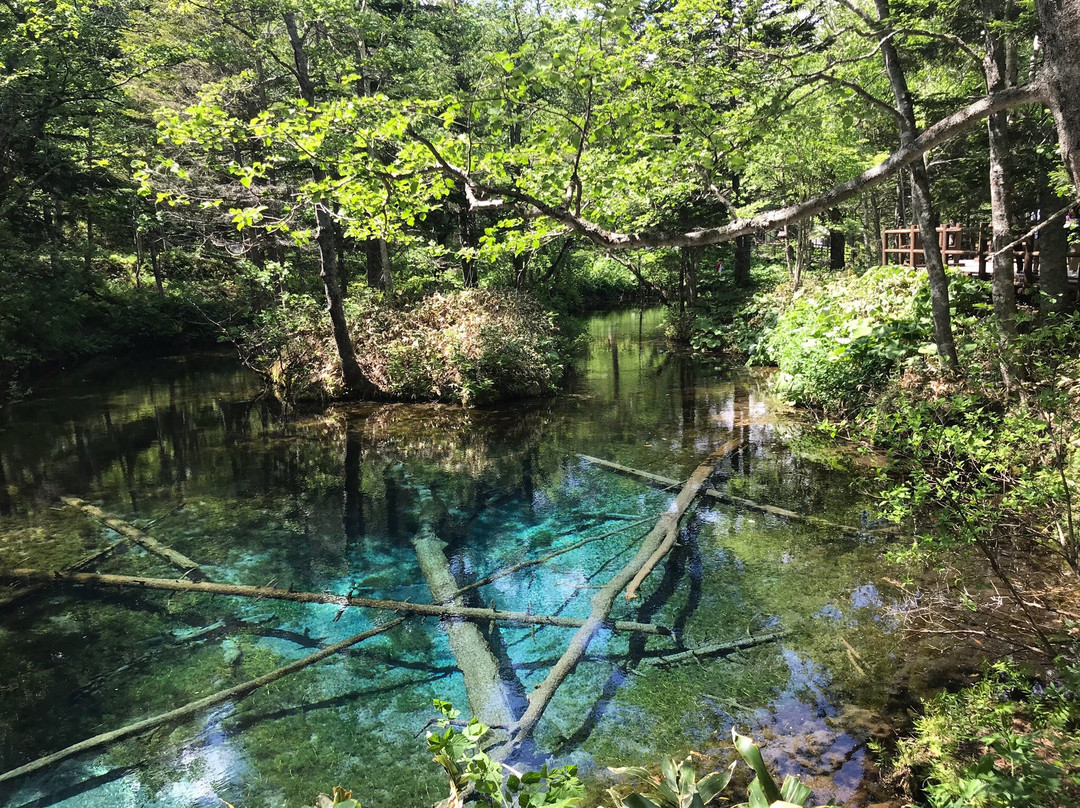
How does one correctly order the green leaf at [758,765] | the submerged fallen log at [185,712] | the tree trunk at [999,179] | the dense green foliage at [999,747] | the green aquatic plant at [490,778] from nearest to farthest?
1. the green aquatic plant at [490,778]
2. the green leaf at [758,765]
3. the dense green foliage at [999,747]
4. the submerged fallen log at [185,712]
5. the tree trunk at [999,179]

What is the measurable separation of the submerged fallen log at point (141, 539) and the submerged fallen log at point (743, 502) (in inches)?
238

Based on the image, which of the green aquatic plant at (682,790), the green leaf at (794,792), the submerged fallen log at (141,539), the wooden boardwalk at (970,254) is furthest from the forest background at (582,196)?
the submerged fallen log at (141,539)

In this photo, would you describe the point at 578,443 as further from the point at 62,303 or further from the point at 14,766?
the point at 62,303

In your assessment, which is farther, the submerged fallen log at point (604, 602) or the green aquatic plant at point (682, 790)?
the submerged fallen log at point (604, 602)

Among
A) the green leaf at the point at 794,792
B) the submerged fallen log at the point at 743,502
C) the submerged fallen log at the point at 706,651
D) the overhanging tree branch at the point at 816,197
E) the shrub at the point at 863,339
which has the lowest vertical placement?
the submerged fallen log at the point at 706,651

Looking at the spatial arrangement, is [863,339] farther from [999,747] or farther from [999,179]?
[999,747]

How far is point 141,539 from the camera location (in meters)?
8.20

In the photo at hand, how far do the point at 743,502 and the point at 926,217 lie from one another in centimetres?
545

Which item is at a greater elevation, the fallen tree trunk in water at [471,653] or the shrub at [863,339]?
the shrub at [863,339]

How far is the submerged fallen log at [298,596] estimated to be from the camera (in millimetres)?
5789

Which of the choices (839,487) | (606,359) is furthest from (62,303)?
(839,487)

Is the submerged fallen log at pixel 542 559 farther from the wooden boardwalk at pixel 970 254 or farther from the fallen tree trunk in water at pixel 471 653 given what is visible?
the wooden boardwalk at pixel 970 254

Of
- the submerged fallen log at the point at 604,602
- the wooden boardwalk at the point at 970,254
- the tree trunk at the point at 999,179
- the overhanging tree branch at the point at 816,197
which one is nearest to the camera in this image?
the overhanging tree branch at the point at 816,197

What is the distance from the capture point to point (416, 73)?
16203 mm
